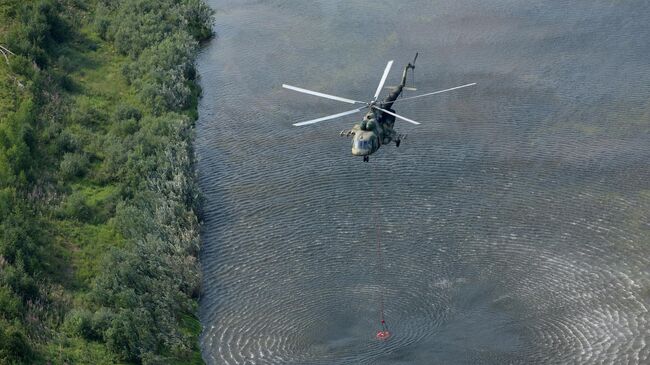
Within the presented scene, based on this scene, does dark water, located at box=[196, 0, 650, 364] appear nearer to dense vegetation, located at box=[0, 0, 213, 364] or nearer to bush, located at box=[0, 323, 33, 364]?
dense vegetation, located at box=[0, 0, 213, 364]

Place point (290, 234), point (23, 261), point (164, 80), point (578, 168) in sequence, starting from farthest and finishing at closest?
point (164, 80), point (578, 168), point (290, 234), point (23, 261)

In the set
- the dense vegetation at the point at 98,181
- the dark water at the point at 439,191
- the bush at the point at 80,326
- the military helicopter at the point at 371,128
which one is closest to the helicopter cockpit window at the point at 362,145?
the military helicopter at the point at 371,128

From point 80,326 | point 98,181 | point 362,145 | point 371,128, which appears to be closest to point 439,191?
point 371,128

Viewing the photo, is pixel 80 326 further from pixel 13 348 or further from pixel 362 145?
pixel 362 145

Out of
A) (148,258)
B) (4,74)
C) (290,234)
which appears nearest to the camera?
(148,258)

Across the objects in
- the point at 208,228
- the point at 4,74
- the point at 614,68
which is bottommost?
the point at 208,228

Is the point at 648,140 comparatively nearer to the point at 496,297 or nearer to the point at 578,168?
the point at 578,168

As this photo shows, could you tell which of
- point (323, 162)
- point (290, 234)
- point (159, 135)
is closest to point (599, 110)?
point (323, 162)
